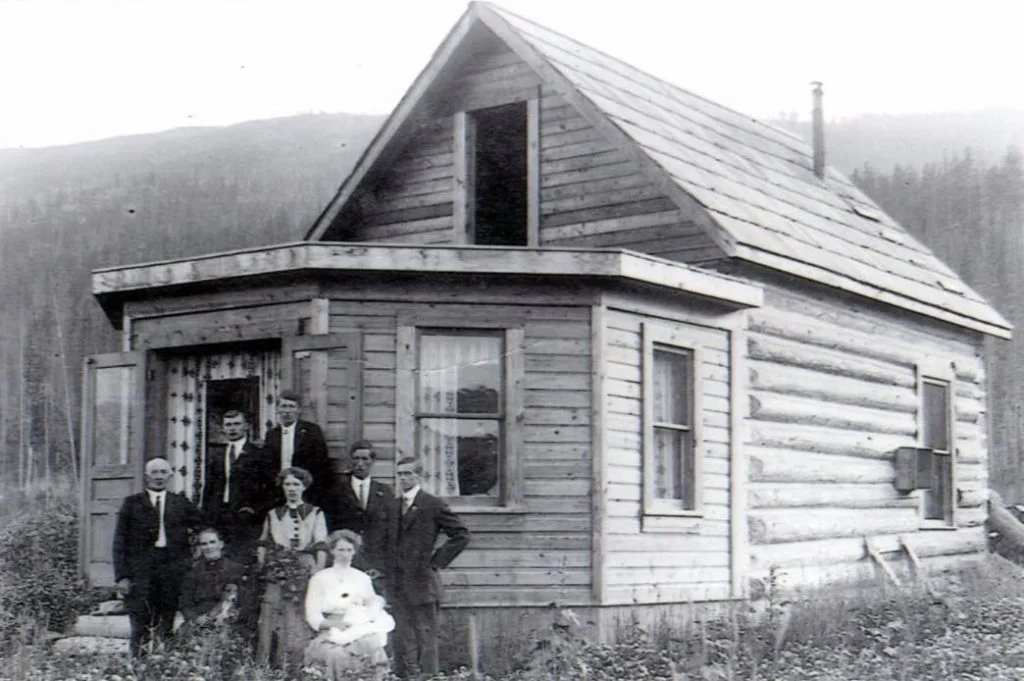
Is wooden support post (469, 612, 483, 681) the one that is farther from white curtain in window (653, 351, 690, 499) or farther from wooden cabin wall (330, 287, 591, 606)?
white curtain in window (653, 351, 690, 499)

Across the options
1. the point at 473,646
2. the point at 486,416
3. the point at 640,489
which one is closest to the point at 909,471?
the point at 640,489

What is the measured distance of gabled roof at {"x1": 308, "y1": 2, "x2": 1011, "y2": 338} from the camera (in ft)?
42.8

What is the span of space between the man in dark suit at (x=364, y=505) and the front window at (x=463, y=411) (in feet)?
1.80

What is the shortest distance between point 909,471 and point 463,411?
23.7 feet

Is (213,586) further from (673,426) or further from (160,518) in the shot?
(673,426)

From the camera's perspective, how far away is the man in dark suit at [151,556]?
9.98 m

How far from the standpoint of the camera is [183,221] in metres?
39.7

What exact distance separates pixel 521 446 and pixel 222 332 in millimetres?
2662

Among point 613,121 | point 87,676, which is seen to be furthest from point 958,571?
point 87,676

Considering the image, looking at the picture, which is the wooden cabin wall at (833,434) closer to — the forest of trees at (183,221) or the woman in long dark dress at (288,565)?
the woman in long dark dress at (288,565)

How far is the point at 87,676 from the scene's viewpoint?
27.0 ft

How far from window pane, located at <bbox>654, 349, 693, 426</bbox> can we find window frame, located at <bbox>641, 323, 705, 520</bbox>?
59mm

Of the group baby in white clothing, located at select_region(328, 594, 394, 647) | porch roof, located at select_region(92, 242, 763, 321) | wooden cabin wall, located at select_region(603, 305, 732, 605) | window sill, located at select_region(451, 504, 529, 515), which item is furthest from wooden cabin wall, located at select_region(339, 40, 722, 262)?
baby in white clothing, located at select_region(328, 594, 394, 647)

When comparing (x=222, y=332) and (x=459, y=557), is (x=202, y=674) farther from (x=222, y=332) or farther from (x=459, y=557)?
(x=222, y=332)
